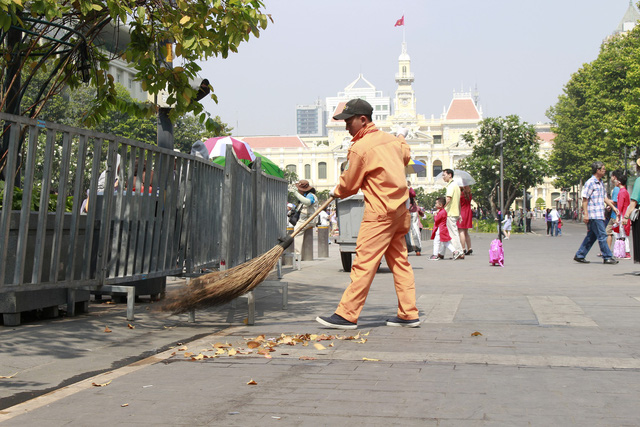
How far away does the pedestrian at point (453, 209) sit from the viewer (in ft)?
55.4

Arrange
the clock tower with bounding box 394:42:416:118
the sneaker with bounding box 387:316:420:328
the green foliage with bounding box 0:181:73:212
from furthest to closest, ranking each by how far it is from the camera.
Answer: the clock tower with bounding box 394:42:416:118 < the sneaker with bounding box 387:316:420:328 < the green foliage with bounding box 0:181:73:212

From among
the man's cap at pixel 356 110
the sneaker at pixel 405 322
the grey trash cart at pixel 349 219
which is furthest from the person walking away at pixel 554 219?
the man's cap at pixel 356 110

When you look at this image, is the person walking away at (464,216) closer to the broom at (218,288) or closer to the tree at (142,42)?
the tree at (142,42)

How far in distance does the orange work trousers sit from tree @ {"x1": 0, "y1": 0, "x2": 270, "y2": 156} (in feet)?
6.54

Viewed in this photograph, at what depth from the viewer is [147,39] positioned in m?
7.42

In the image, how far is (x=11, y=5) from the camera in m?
A: 5.96

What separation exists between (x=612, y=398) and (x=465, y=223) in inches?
549

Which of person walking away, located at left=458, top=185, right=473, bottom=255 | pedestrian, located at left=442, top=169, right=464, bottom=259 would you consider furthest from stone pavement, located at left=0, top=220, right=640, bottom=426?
person walking away, located at left=458, top=185, right=473, bottom=255

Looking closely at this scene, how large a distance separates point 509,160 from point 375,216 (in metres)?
50.6

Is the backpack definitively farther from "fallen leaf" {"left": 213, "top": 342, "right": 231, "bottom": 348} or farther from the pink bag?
"fallen leaf" {"left": 213, "top": 342, "right": 231, "bottom": 348}

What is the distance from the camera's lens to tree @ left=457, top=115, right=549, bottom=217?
55.2 metres

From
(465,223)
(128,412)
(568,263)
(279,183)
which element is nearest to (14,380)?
(128,412)

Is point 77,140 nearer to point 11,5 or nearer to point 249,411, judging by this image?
point 11,5

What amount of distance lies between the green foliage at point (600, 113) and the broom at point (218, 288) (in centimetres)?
3628
